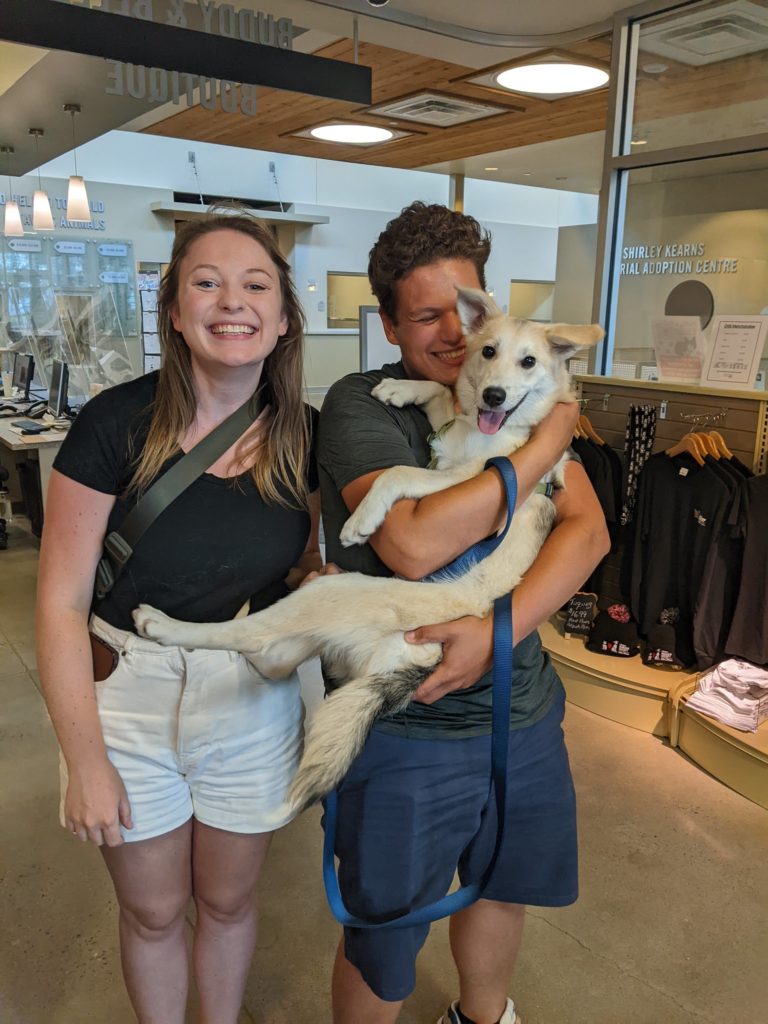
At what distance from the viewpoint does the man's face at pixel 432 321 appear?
150 centimetres

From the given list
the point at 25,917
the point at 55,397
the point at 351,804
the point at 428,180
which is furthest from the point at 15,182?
the point at 351,804

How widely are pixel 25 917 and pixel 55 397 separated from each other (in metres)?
5.13

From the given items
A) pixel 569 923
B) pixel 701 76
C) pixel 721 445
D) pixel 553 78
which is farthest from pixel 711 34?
pixel 569 923

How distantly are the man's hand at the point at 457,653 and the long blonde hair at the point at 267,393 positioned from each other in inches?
15.5

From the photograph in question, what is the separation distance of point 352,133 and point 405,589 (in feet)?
22.6

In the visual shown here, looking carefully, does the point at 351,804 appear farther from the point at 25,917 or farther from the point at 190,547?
the point at 25,917

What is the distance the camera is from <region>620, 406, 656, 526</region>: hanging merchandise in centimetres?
385

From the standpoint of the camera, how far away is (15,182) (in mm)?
9133

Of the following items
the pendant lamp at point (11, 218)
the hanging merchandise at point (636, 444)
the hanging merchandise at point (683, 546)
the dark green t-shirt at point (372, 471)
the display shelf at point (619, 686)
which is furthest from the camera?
the pendant lamp at point (11, 218)

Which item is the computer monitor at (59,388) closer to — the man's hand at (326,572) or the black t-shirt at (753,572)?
the black t-shirt at (753,572)

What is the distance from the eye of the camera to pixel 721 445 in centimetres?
357

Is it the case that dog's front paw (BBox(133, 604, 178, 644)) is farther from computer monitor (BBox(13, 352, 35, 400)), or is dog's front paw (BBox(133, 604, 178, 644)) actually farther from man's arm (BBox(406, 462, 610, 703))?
computer monitor (BBox(13, 352, 35, 400))

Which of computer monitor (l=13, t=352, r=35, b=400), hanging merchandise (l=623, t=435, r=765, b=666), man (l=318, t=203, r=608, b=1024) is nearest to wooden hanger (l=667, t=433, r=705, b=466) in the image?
hanging merchandise (l=623, t=435, r=765, b=666)

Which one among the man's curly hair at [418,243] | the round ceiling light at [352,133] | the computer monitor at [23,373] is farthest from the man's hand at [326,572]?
the computer monitor at [23,373]
